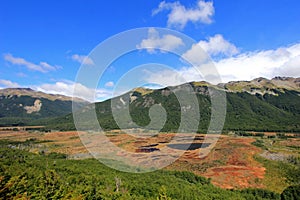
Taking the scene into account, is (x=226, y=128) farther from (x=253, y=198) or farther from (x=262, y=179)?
(x=253, y=198)

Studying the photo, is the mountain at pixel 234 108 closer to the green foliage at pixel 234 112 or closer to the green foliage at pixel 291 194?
the green foliage at pixel 234 112

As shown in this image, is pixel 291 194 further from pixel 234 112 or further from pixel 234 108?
pixel 234 108

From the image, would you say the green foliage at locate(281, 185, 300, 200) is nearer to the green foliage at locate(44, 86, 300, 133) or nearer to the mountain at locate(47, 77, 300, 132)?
the green foliage at locate(44, 86, 300, 133)

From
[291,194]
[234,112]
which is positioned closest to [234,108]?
[234,112]

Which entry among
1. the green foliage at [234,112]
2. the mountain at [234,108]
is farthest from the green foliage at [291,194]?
the mountain at [234,108]

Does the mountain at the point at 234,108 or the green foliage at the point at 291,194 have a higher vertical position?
the mountain at the point at 234,108

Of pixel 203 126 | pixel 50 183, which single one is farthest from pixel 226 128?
pixel 50 183

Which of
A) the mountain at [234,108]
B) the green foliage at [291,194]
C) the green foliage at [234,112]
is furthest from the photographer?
the mountain at [234,108]

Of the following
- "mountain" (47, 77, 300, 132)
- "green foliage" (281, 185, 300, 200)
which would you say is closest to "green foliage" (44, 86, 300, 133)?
"mountain" (47, 77, 300, 132)
